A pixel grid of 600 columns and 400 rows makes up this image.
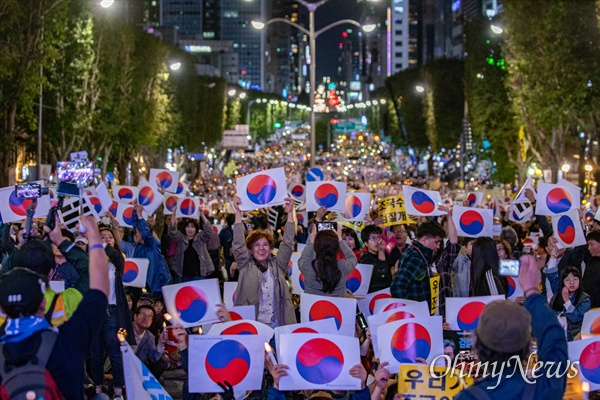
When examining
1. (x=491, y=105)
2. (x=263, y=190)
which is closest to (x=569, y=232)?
(x=263, y=190)

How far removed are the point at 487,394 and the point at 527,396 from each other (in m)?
0.19

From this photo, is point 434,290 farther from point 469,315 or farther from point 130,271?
point 130,271

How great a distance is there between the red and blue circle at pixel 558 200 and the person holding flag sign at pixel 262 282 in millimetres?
5775

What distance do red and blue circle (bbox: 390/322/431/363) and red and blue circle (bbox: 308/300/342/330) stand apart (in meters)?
1.25

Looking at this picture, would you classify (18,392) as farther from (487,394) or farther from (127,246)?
(127,246)

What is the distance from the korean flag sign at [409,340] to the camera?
291 inches

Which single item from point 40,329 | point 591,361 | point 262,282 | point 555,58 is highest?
point 555,58

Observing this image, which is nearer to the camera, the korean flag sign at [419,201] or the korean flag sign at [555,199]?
the korean flag sign at [419,201]

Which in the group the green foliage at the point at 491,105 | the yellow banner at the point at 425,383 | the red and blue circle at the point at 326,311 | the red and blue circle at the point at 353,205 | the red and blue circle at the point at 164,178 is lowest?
the yellow banner at the point at 425,383

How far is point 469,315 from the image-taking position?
9.09m

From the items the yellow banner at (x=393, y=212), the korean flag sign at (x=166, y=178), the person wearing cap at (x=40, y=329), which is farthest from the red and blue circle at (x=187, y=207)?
the person wearing cap at (x=40, y=329)

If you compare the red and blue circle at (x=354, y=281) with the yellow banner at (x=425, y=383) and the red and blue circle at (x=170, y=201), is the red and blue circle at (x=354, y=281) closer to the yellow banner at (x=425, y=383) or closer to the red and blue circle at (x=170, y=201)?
the yellow banner at (x=425, y=383)

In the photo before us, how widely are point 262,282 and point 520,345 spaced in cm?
483

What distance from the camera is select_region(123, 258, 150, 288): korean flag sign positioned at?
41.7 feet
